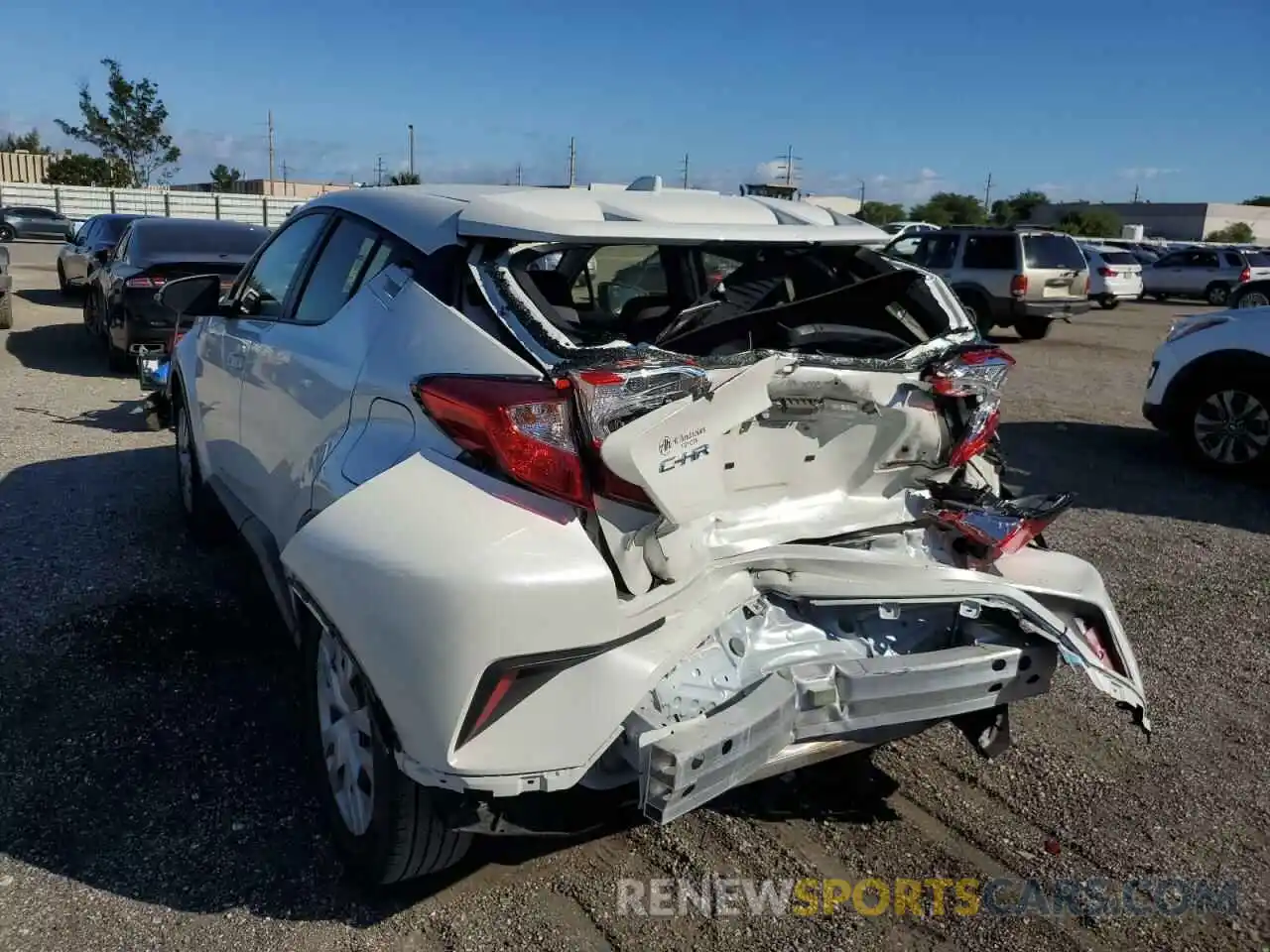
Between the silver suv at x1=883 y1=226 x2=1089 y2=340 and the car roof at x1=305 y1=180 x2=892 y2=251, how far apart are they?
14.5 metres

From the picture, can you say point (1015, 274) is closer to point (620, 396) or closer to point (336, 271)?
point (336, 271)

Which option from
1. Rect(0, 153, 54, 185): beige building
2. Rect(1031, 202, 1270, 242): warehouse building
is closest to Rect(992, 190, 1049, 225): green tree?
Rect(1031, 202, 1270, 242): warehouse building

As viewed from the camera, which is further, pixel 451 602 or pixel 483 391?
pixel 483 391

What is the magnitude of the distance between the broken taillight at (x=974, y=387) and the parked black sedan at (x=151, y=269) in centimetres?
754

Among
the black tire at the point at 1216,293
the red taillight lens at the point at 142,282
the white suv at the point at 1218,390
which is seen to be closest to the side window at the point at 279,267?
the red taillight lens at the point at 142,282

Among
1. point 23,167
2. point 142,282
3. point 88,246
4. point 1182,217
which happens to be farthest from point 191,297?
point 1182,217

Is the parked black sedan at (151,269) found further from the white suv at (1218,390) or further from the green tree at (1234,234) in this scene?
the green tree at (1234,234)

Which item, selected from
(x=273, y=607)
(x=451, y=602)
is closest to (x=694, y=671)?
(x=451, y=602)

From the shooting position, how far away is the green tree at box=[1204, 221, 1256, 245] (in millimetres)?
65750

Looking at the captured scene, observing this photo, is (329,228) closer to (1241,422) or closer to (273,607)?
(273,607)

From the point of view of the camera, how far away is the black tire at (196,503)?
5221 mm

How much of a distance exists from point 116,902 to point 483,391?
173 cm

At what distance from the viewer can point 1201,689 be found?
4367 mm

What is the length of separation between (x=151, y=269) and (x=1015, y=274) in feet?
42.2
